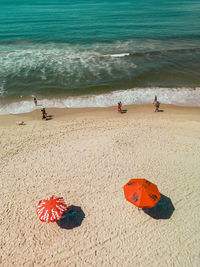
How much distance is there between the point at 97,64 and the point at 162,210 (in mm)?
29846

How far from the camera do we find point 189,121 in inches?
813

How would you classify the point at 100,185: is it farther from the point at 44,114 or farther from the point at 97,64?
the point at 97,64

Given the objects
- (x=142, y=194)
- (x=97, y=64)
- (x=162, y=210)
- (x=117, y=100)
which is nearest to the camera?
(x=142, y=194)

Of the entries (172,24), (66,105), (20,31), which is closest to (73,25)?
(20,31)

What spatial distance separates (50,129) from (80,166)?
A: 21.4 ft

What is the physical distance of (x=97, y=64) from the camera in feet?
116

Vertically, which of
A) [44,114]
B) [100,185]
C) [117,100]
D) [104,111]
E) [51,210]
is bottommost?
[100,185]

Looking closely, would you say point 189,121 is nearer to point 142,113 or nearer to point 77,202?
point 142,113

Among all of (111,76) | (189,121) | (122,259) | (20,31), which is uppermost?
(20,31)

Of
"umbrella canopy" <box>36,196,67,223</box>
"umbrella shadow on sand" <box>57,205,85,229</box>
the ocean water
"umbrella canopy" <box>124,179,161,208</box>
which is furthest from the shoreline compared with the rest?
"umbrella canopy" <box>36,196,67,223</box>

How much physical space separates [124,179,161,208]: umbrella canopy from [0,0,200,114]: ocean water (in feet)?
49.8

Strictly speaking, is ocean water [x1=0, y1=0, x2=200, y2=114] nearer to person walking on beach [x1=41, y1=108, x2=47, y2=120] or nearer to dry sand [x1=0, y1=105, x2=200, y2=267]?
person walking on beach [x1=41, y1=108, x2=47, y2=120]

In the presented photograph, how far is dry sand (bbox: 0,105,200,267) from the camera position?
33.0 ft

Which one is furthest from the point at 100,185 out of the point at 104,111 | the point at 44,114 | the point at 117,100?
the point at 117,100
